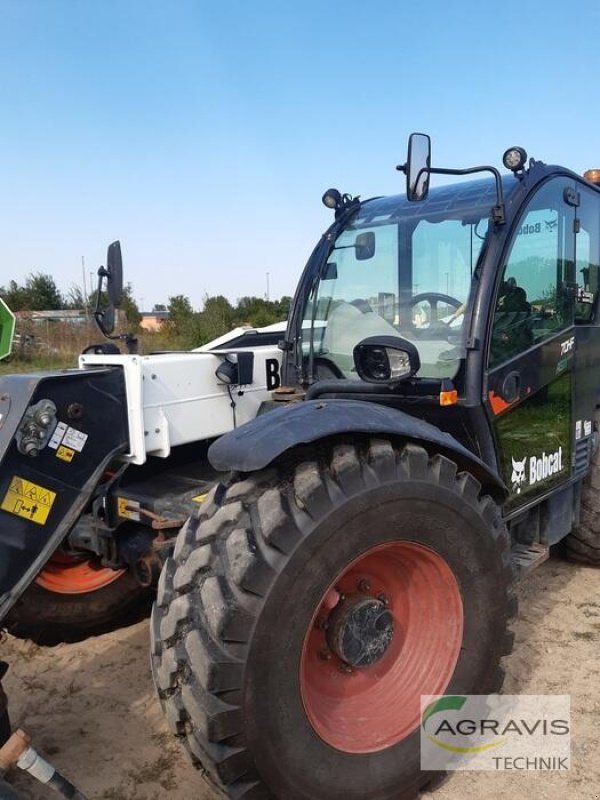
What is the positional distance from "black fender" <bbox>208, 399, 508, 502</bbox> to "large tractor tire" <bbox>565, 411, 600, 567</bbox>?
1.67m

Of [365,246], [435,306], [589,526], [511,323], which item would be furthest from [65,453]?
[589,526]

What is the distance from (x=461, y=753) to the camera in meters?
2.63

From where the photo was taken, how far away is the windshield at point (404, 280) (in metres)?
3.14

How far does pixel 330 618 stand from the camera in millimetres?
2383

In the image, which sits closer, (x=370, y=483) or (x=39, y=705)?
(x=370, y=483)

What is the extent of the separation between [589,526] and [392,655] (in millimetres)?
2108

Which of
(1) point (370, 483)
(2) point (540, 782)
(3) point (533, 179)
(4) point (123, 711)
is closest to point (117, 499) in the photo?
(4) point (123, 711)

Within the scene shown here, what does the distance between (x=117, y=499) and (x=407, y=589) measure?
1.27 meters

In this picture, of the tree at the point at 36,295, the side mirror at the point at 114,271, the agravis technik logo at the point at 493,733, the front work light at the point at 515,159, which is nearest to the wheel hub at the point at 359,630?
the agravis technik logo at the point at 493,733

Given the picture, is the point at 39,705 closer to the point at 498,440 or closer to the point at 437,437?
the point at 437,437

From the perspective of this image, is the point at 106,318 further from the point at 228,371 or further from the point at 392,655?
the point at 392,655

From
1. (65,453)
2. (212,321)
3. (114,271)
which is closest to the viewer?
(65,453)

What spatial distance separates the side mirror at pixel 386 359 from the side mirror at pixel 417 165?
614 millimetres

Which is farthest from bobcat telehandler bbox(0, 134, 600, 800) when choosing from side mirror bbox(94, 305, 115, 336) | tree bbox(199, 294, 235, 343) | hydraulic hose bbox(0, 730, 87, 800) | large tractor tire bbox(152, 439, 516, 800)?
tree bbox(199, 294, 235, 343)
